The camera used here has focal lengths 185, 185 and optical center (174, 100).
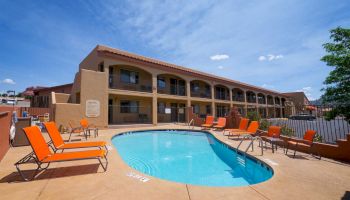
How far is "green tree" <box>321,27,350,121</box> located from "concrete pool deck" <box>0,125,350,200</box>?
5.82 m

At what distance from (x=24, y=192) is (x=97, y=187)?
Answer: 121 centimetres

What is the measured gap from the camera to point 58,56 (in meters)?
17.6

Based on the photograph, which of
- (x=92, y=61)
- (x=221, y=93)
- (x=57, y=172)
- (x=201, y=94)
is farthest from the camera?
(x=221, y=93)

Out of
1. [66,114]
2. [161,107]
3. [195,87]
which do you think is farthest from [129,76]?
[195,87]

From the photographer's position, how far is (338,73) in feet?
30.9

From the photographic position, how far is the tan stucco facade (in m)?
14.8

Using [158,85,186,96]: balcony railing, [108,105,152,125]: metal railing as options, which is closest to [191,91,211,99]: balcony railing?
[158,85,186,96]: balcony railing

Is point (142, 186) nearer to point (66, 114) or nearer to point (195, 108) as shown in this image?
point (66, 114)

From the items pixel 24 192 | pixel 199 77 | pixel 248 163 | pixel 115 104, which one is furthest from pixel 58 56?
pixel 248 163

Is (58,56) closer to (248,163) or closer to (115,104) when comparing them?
(115,104)

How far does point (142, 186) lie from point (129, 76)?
1786 centimetres

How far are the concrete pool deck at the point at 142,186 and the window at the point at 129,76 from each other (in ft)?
50.7

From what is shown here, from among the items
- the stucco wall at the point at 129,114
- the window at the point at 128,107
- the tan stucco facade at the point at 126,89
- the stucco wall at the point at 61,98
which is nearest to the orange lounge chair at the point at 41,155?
the tan stucco facade at the point at 126,89

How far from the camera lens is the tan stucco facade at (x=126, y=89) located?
48.6 ft
